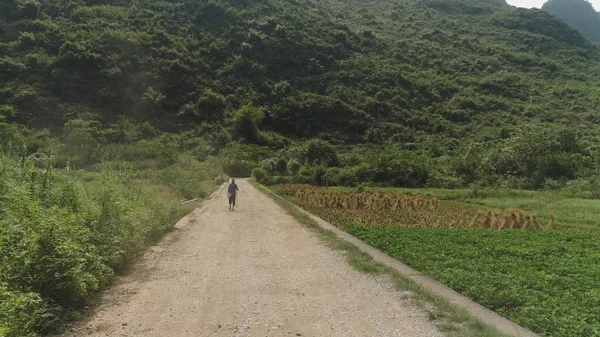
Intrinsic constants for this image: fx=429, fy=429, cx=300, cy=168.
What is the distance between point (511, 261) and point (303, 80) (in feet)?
267

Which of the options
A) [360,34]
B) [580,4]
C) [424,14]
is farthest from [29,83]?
[580,4]

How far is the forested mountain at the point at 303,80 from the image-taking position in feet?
201

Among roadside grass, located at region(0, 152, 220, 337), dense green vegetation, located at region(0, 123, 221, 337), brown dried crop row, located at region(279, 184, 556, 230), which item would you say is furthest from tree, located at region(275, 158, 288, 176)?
roadside grass, located at region(0, 152, 220, 337)

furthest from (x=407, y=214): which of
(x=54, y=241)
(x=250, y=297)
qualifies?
(x=54, y=241)

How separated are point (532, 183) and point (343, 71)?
55.2 m

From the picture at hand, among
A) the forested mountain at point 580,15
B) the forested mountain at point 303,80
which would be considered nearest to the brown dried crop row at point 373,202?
the forested mountain at point 303,80

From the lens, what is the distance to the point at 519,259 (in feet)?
36.6

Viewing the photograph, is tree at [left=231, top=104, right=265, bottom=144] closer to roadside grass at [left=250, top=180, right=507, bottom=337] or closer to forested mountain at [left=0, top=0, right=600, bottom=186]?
forested mountain at [left=0, top=0, right=600, bottom=186]

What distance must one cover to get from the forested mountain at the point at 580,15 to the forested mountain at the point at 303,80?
279 feet

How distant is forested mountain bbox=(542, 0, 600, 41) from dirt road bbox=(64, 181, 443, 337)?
8451 inches

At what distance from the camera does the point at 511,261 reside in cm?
1077

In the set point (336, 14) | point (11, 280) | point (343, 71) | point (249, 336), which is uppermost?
point (336, 14)

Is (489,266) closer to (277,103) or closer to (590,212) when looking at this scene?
(590,212)

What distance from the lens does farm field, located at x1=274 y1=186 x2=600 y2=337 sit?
688cm
